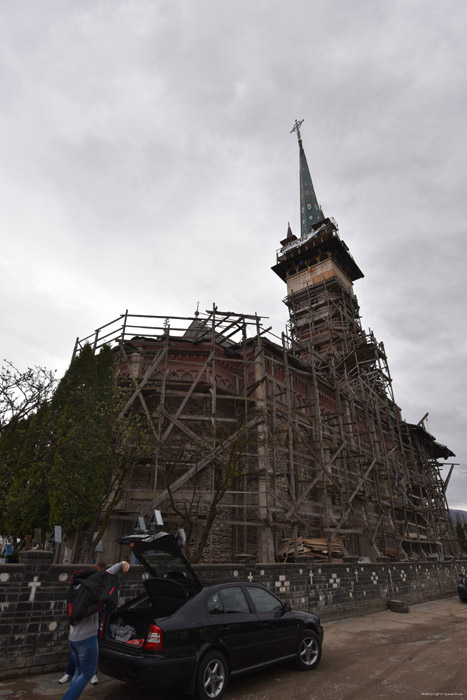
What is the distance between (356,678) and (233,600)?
234cm

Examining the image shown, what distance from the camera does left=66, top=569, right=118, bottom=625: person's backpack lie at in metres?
4.55

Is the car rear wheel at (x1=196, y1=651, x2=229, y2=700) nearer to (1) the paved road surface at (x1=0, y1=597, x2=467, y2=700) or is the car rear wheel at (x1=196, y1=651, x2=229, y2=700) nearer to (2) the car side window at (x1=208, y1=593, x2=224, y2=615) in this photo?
(1) the paved road surface at (x1=0, y1=597, x2=467, y2=700)

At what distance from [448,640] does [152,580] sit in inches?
315

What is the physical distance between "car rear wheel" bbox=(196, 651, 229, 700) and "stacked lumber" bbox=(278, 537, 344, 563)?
39.8 ft

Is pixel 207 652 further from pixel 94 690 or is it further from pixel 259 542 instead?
pixel 259 542

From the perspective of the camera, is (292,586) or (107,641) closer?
(107,641)

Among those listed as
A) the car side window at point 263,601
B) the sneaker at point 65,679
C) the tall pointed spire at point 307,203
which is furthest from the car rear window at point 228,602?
the tall pointed spire at point 307,203

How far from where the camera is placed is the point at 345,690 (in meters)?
5.66

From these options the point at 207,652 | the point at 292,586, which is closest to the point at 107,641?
the point at 207,652

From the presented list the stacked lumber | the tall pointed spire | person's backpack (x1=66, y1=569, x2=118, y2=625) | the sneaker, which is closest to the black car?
person's backpack (x1=66, y1=569, x2=118, y2=625)

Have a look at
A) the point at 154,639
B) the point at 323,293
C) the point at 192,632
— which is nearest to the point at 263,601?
the point at 192,632

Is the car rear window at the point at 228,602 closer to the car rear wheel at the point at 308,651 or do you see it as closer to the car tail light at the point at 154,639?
the car tail light at the point at 154,639

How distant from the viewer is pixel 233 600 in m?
6.05

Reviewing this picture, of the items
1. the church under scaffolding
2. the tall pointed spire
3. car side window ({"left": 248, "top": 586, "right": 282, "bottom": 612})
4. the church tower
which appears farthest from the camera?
the tall pointed spire
